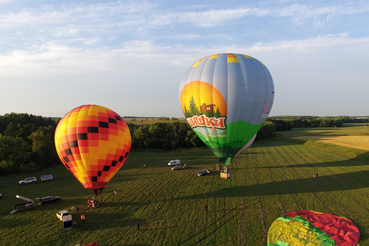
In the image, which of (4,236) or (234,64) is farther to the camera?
(234,64)

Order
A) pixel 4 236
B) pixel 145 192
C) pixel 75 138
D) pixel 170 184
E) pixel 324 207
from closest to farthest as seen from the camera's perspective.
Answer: pixel 4 236, pixel 75 138, pixel 324 207, pixel 145 192, pixel 170 184

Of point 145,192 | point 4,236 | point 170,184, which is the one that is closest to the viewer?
point 4,236

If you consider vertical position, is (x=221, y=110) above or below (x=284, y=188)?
above

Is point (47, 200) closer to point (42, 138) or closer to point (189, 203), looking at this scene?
point (189, 203)

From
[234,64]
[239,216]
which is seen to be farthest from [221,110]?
[239,216]

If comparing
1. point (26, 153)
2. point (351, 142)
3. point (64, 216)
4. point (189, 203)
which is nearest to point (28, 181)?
point (26, 153)

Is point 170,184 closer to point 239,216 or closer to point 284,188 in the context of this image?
point 239,216
